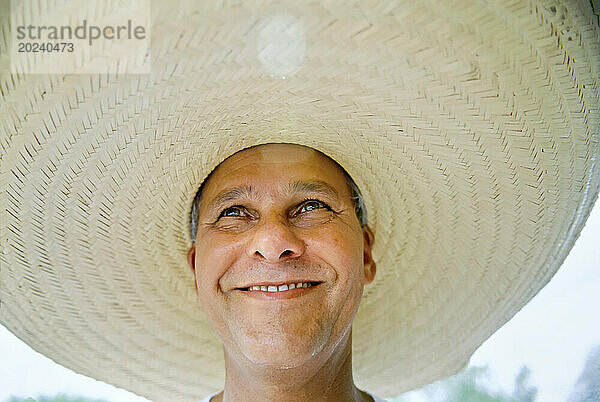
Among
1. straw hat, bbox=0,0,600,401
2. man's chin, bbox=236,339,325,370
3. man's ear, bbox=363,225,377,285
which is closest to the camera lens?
straw hat, bbox=0,0,600,401

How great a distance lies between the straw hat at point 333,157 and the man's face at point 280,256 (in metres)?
0.05

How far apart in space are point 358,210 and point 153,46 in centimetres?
53

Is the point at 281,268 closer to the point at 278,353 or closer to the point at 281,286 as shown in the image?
the point at 281,286

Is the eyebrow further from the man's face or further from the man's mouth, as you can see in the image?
the man's mouth

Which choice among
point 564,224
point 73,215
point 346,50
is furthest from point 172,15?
point 564,224

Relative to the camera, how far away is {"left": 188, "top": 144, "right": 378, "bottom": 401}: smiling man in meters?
1.07

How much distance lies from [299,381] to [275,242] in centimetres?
26

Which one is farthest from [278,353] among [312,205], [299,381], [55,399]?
[55,399]

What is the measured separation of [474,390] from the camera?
1.10 m

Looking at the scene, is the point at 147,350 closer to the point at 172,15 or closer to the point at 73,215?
the point at 73,215

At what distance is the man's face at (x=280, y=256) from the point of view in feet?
3.50

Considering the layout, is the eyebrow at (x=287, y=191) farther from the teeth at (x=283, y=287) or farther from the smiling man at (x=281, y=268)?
the teeth at (x=283, y=287)

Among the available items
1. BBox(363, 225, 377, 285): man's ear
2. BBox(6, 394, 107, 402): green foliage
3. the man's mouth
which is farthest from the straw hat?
the man's mouth

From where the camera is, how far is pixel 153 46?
844mm
